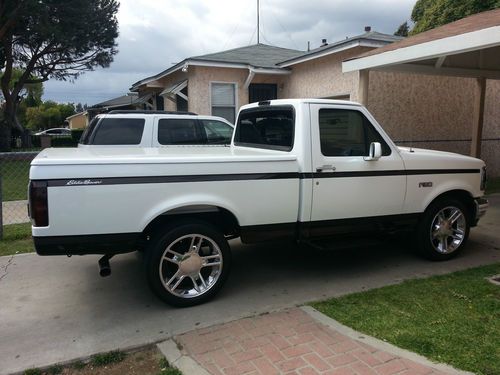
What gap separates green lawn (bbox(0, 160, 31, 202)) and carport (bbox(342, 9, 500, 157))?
7754 mm

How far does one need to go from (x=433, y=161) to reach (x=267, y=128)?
2102 mm

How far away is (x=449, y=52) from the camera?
6926 mm

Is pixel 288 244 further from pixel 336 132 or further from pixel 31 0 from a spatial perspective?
pixel 31 0

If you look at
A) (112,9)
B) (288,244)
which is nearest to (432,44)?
(288,244)

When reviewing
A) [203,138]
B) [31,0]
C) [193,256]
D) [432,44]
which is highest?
[31,0]

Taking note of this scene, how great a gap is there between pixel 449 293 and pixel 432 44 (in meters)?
4.36

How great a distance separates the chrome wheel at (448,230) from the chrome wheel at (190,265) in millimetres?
2938

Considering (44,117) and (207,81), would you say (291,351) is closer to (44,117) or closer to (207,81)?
(207,81)

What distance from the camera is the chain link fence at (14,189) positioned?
680 cm

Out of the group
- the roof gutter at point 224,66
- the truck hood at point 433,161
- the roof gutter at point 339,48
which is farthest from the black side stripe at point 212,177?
the roof gutter at point 224,66

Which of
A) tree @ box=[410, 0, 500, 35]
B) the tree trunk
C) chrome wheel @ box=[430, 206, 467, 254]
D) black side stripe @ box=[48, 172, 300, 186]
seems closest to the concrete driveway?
chrome wheel @ box=[430, 206, 467, 254]

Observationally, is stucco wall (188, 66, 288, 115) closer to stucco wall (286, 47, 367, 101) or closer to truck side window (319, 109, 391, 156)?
stucco wall (286, 47, 367, 101)

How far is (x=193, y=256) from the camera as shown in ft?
14.3

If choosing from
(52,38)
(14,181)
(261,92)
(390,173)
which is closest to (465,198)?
(390,173)
